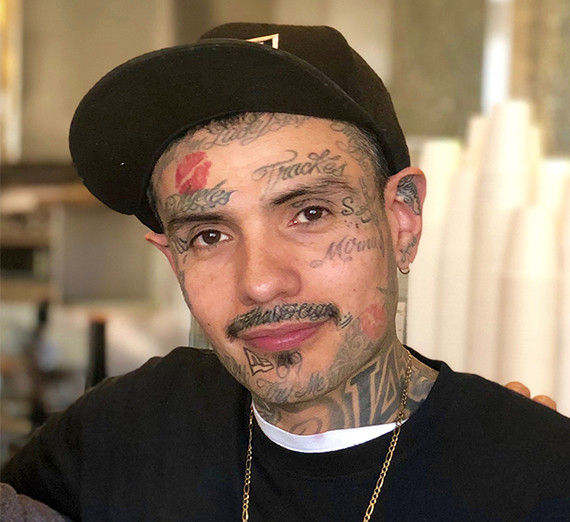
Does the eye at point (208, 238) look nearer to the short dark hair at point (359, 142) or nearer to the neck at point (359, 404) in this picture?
the short dark hair at point (359, 142)

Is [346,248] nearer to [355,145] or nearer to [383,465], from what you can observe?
[355,145]

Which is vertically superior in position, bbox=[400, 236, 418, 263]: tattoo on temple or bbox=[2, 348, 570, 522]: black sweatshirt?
bbox=[400, 236, 418, 263]: tattoo on temple

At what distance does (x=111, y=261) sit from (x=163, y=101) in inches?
66.6

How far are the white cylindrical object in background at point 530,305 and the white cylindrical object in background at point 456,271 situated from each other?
0.24ft

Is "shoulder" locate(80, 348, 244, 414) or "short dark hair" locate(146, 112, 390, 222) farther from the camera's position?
"shoulder" locate(80, 348, 244, 414)

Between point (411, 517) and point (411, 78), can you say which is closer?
point (411, 517)

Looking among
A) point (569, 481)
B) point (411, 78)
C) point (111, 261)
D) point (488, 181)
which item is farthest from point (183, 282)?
point (111, 261)

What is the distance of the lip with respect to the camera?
3.18ft

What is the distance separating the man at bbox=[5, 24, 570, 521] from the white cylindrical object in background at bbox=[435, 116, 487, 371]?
0.88 ft

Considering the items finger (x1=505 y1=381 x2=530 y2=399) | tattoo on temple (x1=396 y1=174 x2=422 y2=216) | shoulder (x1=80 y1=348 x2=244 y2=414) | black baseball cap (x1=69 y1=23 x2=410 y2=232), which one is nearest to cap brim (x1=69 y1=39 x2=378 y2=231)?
black baseball cap (x1=69 y1=23 x2=410 y2=232)

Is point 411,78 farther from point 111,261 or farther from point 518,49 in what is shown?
point 111,261

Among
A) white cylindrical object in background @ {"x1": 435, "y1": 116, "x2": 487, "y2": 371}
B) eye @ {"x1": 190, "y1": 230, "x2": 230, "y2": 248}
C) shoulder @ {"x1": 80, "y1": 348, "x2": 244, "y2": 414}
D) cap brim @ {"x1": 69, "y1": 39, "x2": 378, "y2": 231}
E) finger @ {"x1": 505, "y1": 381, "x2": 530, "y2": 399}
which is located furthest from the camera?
white cylindrical object in background @ {"x1": 435, "y1": 116, "x2": 487, "y2": 371}

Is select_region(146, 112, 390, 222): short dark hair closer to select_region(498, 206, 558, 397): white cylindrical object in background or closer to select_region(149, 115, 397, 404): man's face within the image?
select_region(149, 115, 397, 404): man's face

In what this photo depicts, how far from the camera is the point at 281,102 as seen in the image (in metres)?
0.97
